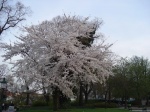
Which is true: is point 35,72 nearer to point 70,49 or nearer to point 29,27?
point 70,49

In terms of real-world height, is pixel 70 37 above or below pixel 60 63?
above

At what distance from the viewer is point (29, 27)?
1501 inches

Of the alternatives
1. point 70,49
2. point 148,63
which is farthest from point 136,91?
point 70,49

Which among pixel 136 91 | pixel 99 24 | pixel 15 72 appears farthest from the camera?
pixel 136 91

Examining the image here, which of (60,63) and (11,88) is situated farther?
(11,88)

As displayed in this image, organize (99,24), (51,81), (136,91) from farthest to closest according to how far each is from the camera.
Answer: (136,91), (99,24), (51,81)

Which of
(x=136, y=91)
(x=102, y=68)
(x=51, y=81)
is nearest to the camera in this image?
(x=51, y=81)

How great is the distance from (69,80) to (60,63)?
10.6ft

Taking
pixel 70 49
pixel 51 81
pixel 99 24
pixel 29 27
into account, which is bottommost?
pixel 51 81

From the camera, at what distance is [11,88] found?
298 feet

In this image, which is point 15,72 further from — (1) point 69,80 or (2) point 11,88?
(2) point 11,88

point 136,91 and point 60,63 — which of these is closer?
point 60,63

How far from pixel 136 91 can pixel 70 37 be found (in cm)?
3290

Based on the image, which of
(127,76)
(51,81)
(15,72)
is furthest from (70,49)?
(127,76)
